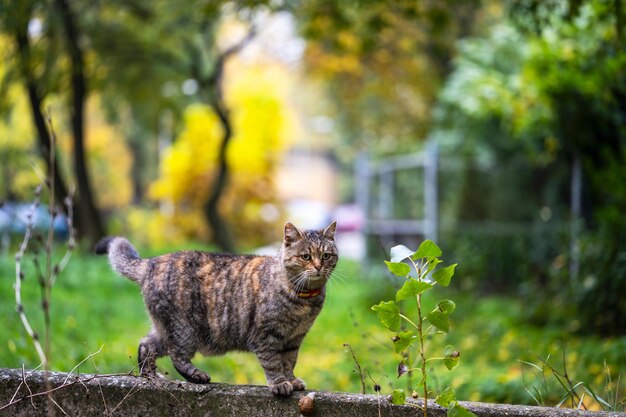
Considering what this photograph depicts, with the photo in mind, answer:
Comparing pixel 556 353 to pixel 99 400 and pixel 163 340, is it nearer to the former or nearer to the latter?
pixel 163 340

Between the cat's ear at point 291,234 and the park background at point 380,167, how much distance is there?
1.20 ft

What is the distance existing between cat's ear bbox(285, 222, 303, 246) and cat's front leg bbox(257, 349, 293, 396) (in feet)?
1.87

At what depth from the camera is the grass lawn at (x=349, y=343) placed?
5.90 m

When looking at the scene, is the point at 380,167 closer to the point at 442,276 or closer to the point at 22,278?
the point at 442,276

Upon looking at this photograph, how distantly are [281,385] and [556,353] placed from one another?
433cm

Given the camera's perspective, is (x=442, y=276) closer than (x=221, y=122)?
Yes

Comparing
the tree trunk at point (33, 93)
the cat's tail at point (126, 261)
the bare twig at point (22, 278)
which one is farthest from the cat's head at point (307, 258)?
the tree trunk at point (33, 93)

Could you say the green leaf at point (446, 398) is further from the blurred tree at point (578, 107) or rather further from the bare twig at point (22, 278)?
the blurred tree at point (578, 107)

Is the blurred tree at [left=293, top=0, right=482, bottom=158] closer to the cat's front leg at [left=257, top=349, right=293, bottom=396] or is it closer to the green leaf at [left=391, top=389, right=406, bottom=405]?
the cat's front leg at [left=257, top=349, right=293, bottom=396]

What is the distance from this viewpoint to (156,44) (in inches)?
656

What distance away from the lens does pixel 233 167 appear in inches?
962

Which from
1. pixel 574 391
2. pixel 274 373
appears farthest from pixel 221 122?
pixel 574 391

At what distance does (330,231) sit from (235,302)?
2.08 feet

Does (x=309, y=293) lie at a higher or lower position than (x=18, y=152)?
lower
